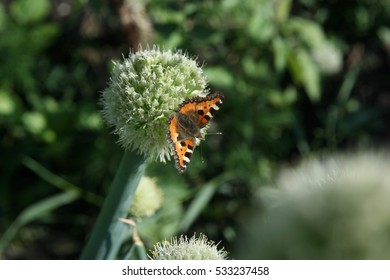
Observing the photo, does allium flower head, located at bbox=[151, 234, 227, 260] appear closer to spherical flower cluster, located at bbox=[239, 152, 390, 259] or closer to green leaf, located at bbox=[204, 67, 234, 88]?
spherical flower cluster, located at bbox=[239, 152, 390, 259]

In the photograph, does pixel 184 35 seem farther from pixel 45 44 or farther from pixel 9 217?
pixel 9 217

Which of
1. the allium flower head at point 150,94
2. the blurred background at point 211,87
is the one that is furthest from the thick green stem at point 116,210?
the blurred background at point 211,87

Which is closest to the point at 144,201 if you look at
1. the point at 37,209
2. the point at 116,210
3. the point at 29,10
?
the point at 116,210

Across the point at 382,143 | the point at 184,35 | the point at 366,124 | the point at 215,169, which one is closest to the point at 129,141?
the point at 184,35

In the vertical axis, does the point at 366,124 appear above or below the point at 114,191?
above

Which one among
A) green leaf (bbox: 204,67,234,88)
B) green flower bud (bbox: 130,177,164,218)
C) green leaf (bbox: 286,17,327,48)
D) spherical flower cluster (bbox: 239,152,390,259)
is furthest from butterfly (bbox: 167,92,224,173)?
green leaf (bbox: 286,17,327,48)
